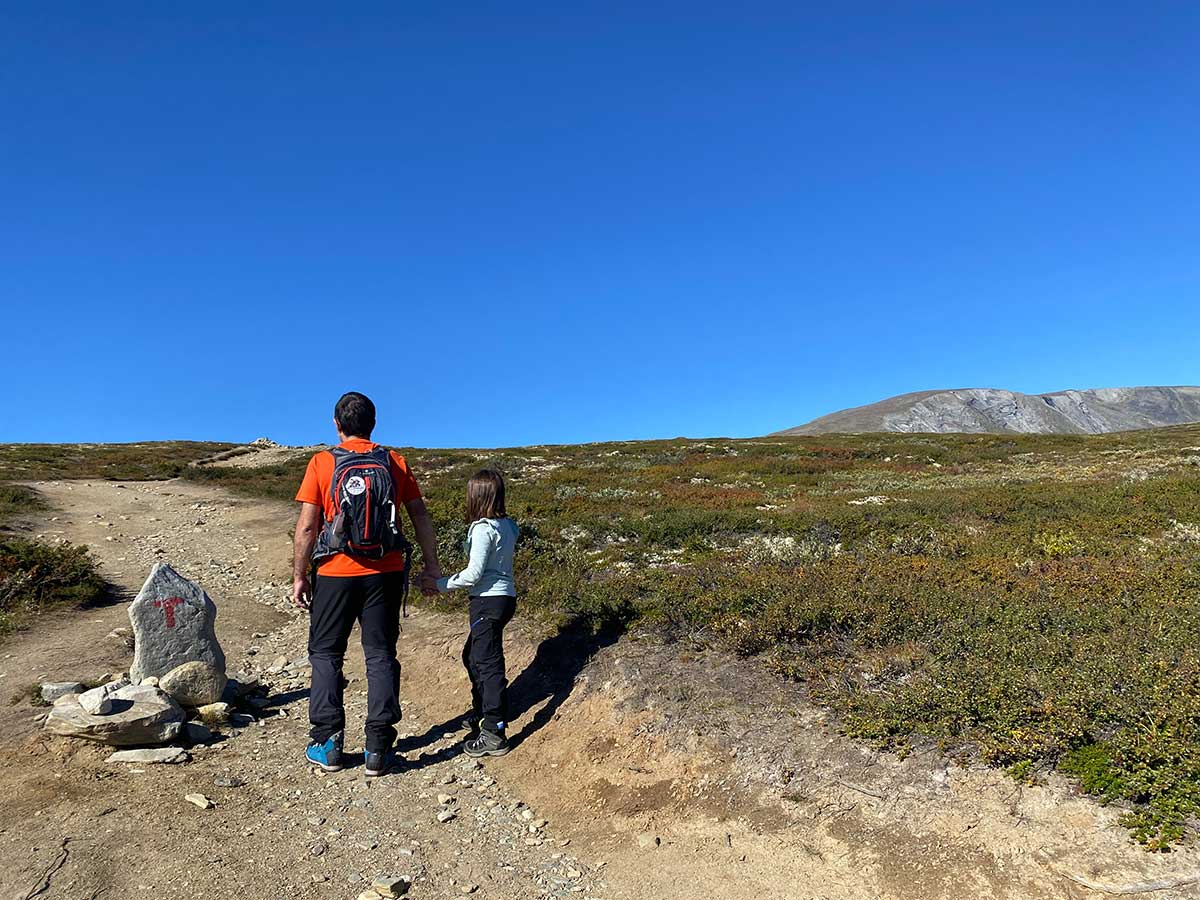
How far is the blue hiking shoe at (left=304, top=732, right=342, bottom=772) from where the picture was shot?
590 centimetres

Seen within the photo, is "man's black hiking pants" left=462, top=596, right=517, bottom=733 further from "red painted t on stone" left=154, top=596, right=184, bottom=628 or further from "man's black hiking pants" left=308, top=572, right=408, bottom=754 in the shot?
"red painted t on stone" left=154, top=596, right=184, bottom=628

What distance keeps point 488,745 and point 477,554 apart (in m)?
1.78

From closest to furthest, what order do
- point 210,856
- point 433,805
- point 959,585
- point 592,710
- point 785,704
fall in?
point 210,856 → point 433,805 → point 785,704 → point 592,710 → point 959,585

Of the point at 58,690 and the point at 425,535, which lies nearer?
the point at 425,535

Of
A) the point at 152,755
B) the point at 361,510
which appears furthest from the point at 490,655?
the point at 152,755

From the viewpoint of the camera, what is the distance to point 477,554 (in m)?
6.23

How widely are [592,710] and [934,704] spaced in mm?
3048

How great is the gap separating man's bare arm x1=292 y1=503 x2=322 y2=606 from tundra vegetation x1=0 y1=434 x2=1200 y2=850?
365 centimetres

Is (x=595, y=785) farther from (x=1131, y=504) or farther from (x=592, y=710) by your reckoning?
(x=1131, y=504)

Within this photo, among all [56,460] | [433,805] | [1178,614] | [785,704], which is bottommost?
[433,805]

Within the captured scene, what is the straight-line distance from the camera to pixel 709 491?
21.9 meters

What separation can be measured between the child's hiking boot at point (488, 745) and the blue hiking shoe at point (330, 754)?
1.11m

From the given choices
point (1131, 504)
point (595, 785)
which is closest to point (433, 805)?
point (595, 785)

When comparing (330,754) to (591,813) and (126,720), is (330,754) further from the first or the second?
(591,813)
